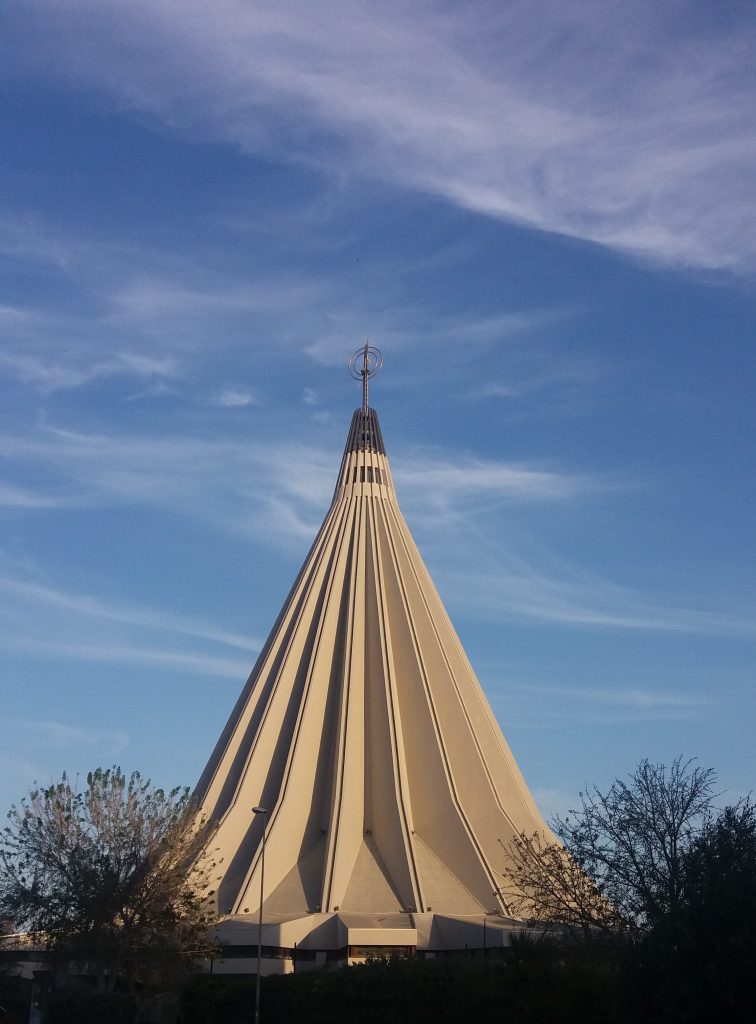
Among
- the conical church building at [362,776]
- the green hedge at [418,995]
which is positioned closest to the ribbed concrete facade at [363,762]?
the conical church building at [362,776]

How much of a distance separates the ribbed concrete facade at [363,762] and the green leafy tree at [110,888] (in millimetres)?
3523

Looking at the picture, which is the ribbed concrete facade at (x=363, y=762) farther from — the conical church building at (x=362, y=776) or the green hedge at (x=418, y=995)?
the green hedge at (x=418, y=995)

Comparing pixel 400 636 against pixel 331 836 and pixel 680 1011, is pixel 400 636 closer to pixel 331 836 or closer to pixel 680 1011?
pixel 331 836

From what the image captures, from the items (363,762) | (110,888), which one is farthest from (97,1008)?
(363,762)

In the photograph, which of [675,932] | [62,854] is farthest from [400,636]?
[675,932]

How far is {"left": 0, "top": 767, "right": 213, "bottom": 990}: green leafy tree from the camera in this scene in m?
30.0

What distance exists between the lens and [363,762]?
41094mm

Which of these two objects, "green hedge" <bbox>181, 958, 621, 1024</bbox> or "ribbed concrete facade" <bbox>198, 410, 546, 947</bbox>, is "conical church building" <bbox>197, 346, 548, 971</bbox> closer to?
"ribbed concrete facade" <bbox>198, 410, 546, 947</bbox>

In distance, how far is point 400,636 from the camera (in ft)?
144

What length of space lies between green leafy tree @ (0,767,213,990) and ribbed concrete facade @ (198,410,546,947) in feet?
11.6

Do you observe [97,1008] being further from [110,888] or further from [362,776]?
[362,776]

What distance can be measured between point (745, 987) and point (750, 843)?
3.15 meters

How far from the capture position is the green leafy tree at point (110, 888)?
2998 centimetres

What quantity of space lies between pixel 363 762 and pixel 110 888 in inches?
504
